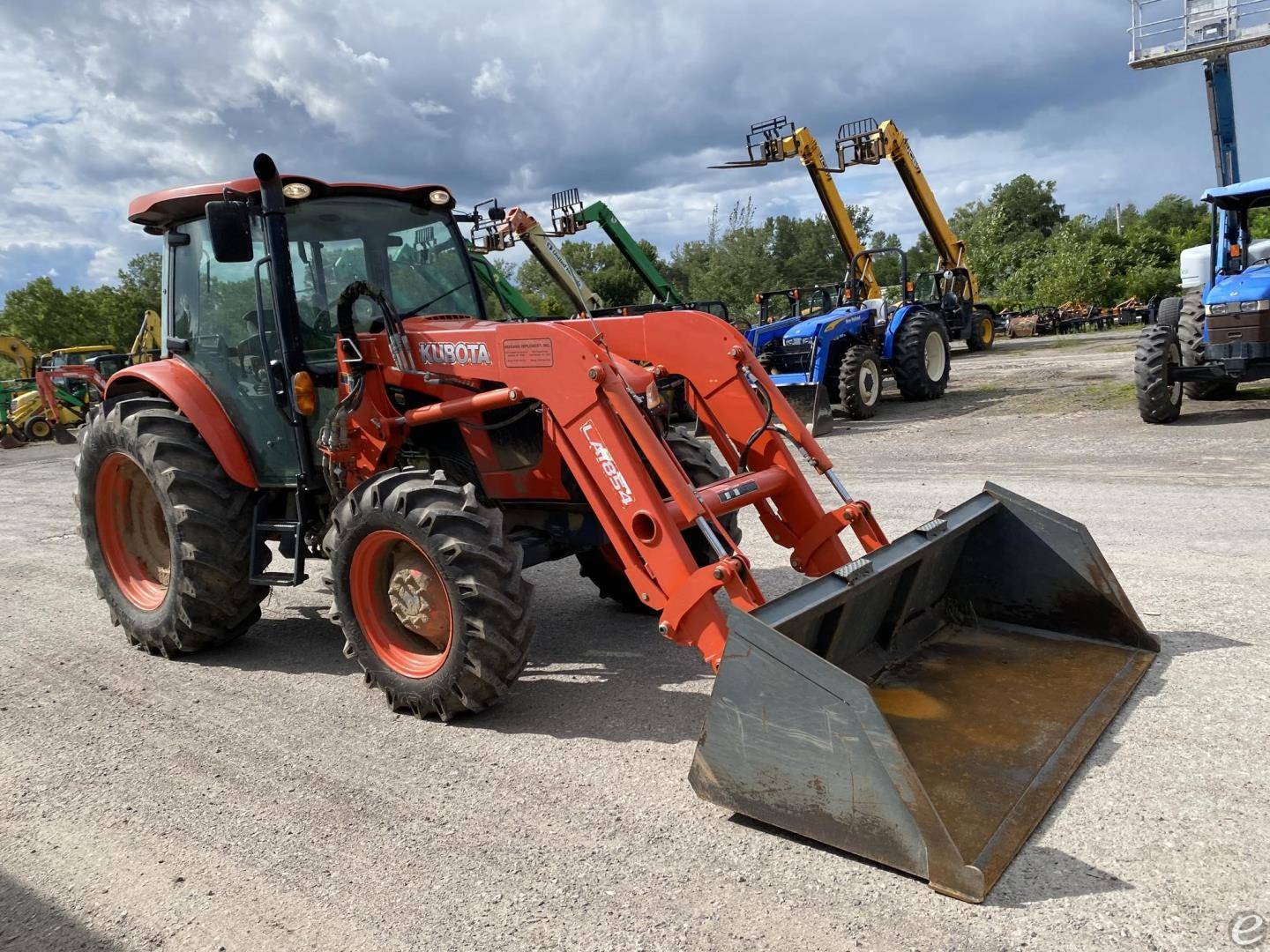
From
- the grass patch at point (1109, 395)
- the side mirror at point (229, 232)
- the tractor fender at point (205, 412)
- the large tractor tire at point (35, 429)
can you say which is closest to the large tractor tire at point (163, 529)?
the tractor fender at point (205, 412)

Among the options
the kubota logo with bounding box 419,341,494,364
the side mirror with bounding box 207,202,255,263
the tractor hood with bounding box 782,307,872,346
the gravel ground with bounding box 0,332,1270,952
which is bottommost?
the gravel ground with bounding box 0,332,1270,952

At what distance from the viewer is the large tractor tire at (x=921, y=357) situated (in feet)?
48.8

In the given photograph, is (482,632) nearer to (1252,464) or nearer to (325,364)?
(325,364)

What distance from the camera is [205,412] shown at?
5.28 m

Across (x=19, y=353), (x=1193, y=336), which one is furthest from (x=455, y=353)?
(x=19, y=353)

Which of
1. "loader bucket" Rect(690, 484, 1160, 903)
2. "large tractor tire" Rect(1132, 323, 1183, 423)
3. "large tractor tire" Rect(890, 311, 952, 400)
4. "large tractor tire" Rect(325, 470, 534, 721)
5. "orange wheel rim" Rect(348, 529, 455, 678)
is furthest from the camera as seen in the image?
"large tractor tire" Rect(890, 311, 952, 400)

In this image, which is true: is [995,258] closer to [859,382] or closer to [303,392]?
[859,382]

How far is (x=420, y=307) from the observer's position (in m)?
5.34

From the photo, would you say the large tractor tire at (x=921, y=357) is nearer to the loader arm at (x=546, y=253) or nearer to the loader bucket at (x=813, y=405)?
the loader bucket at (x=813, y=405)

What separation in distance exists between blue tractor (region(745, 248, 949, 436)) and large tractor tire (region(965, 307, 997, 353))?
8.41 m

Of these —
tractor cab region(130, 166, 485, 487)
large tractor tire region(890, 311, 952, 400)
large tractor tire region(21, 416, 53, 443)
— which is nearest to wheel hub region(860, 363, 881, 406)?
large tractor tire region(890, 311, 952, 400)

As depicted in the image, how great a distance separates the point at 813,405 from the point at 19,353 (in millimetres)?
25375

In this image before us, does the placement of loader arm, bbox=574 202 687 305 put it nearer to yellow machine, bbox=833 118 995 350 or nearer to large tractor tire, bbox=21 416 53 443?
yellow machine, bbox=833 118 995 350

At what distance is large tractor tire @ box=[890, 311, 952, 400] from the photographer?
14867 millimetres
